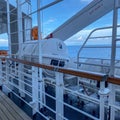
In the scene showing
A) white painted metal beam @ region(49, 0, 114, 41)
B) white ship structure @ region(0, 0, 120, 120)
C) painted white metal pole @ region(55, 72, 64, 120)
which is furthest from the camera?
white painted metal beam @ region(49, 0, 114, 41)

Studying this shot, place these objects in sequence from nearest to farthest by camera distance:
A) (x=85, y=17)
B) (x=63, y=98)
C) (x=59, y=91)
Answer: (x=59, y=91), (x=63, y=98), (x=85, y=17)

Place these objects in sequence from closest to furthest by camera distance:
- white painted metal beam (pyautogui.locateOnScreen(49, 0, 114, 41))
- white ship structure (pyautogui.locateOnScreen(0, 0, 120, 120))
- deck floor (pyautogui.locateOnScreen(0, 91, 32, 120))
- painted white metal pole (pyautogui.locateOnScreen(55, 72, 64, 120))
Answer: white ship structure (pyautogui.locateOnScreen(0, 0, 120, 120)) < painted white metal pole (pyautogui.locateOnScreen(55, 72, 64, 120)) < deck floor (pyautogui.locateOnScreen(0, 91, 32, 120)) < white painted metal beam (pyautogui.locateOnScreen(49, 0, 114, 41))

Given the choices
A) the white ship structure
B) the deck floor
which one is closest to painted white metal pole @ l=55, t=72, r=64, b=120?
the white ship structure

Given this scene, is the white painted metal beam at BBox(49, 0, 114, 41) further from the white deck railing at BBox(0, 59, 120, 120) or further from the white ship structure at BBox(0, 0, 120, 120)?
the white deck railing at BBox(0, 59, 120, 120)

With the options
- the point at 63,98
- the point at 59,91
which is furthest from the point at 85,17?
the point at 59,91

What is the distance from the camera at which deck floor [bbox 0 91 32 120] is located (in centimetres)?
225

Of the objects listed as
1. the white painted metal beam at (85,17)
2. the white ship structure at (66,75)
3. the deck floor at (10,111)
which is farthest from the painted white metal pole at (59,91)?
the white painted metal beam at (85,17)

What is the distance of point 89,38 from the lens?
276 centimetres

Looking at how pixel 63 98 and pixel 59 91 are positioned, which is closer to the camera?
pixel 59 91

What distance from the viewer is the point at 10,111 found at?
2459mm

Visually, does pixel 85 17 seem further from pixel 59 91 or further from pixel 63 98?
pixel 59 91

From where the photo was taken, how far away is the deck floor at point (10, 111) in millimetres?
2251

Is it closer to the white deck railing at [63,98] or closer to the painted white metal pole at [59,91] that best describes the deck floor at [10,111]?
the white deck railing at [63,98]

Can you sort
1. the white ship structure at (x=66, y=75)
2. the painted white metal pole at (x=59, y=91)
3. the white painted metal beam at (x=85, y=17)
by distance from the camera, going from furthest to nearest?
the white painted metal beam at (x=85, y=17) < the painted white metal pole at (x=59, y=91) < the white ship structure at (x=66, y=75)
